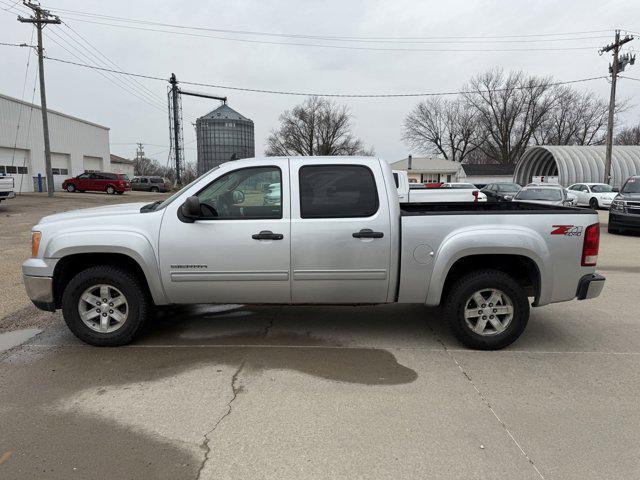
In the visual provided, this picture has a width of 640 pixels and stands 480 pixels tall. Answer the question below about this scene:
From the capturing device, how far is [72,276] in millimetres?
4625

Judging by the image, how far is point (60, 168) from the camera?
38469mm

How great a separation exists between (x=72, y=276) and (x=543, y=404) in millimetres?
4528

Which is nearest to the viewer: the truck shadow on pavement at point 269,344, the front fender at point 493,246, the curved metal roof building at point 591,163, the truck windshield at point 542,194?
the truck shadow on pavement at point 269,344

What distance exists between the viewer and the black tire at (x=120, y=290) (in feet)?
14.5

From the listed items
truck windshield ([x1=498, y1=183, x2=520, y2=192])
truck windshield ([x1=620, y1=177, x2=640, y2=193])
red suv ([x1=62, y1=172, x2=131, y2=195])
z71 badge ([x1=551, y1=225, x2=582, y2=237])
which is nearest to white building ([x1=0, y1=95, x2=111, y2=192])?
red suv ([x1=62, y1=172, x2=131, y2=195])

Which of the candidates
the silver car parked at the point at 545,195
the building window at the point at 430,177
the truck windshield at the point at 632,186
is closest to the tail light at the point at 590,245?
the truck windshield at the point at 632,186

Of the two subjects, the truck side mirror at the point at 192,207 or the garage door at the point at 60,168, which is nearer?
the truck side mirror at the point at 192,207

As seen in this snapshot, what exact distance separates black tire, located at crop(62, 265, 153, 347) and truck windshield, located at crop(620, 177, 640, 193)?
50.3ft

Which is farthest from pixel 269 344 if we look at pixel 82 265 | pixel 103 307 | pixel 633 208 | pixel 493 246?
pixel 633 208

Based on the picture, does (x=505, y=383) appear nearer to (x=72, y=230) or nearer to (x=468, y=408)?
(x=468, y=408)

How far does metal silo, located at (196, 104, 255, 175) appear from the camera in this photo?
48844mm

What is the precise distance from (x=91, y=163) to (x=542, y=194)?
40894 mm

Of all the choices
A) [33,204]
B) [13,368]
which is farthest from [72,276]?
[33,204]

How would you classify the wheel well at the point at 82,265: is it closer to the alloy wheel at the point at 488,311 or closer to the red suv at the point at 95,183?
the alloy wheel at the point at 488,311
